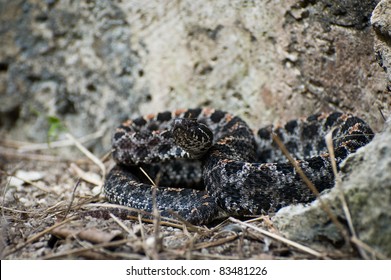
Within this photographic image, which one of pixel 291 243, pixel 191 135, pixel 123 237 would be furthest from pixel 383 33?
pixel 123 237

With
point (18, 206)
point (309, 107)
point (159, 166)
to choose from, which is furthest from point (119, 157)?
point (309, 107)

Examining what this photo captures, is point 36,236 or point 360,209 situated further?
point 36,236

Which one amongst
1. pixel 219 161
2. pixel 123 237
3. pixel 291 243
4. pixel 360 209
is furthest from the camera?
pixel 219 161

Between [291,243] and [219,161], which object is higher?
[219,161]

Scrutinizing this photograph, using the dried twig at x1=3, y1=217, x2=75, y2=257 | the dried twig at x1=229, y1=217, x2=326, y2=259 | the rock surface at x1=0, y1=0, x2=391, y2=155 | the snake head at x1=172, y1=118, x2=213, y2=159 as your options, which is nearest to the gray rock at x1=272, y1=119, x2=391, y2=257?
the dried twig at x1=229, y1=217, x2=326, y2=259

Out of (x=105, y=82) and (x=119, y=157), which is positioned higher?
(x=105, y=82)

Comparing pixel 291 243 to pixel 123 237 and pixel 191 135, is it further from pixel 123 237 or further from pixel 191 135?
pixel 191 135

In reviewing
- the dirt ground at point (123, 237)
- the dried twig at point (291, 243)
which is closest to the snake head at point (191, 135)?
the dirt ground at point (123, 237)
